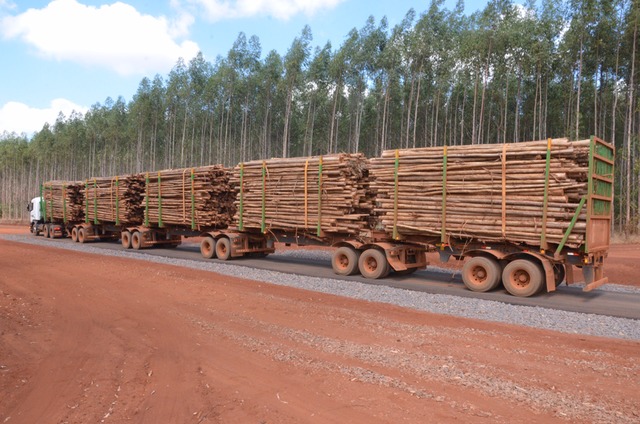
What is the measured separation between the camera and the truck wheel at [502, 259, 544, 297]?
417 inches

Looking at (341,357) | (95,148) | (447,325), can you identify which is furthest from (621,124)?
(95,148)

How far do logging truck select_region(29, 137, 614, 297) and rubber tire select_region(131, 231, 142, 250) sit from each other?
13.7 ft

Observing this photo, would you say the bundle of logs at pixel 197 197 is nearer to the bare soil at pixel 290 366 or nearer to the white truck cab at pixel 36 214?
the bare soil at pixel 290 366

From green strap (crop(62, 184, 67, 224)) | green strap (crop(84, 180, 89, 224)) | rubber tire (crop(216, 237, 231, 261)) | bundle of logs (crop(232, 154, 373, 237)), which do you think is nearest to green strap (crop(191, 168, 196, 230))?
rubber tire (crop(216, 237, 231, 261))

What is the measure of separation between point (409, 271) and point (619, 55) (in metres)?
26.6

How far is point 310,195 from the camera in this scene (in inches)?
589

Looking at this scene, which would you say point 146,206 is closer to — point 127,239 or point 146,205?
point 146,205

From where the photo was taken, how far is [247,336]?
6809 mm

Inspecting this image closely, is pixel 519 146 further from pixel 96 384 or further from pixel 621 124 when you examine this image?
pixel 621 124

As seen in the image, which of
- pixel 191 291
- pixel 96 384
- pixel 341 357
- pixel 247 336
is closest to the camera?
pixel 96 384

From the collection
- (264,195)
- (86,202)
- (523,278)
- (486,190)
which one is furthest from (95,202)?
(523,278)

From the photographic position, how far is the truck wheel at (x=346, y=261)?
13.9 m

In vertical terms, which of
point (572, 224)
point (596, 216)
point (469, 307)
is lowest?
point (469, 307)

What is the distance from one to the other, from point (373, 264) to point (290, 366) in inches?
327
